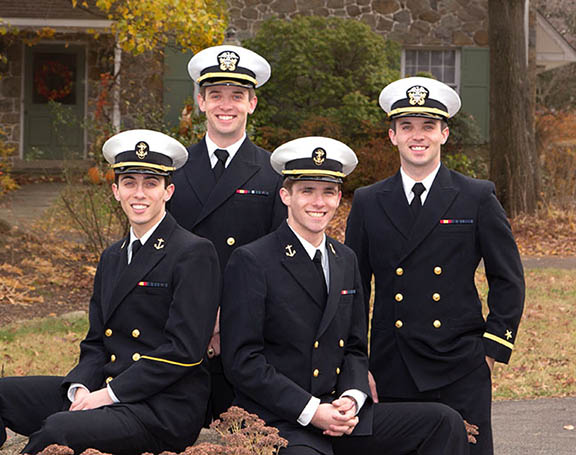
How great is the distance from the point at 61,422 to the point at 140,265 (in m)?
0.67

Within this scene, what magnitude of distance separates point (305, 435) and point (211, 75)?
5.20 feet

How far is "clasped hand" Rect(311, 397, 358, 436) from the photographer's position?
3557mm

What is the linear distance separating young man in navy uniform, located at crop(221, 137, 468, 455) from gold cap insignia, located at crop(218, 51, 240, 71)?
1.84ft

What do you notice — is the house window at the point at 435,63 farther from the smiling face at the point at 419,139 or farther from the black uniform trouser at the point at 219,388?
the black uniform trouser at the point at 219,388

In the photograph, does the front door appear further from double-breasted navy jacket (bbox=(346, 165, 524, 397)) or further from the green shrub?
double-breasted navy jacket (bbox=(346, 165, 524, 397))

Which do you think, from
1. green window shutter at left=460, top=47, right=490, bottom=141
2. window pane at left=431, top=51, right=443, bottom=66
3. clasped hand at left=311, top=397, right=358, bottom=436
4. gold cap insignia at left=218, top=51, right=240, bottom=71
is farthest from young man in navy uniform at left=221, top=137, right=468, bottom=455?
window pane at left=431, top=51, right=443, bottom=66

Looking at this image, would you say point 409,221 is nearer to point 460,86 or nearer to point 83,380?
point 83,380

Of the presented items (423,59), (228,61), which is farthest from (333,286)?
(423,59)

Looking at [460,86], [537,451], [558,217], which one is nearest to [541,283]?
[558,217]

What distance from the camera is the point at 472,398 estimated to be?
398 centimetres

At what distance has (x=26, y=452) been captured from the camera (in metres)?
3.44

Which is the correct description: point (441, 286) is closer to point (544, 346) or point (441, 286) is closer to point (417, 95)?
point (417, 95)

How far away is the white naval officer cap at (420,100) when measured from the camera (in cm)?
397

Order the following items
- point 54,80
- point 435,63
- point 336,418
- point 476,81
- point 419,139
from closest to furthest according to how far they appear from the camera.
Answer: point 336,418
point 419,139
point 476,81
point 435,63
point 54,80
